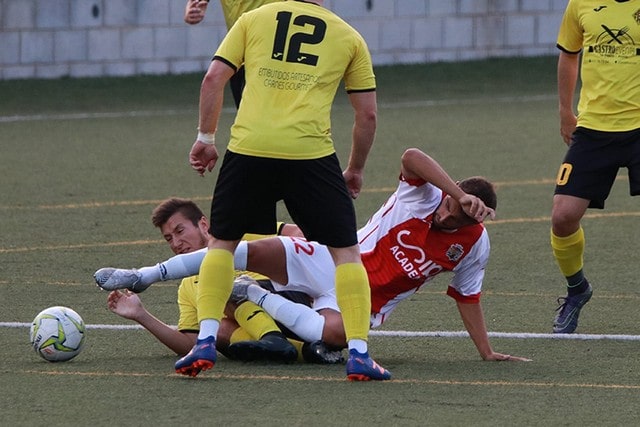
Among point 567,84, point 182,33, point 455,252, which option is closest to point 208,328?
point 455,252

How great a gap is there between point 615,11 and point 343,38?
193cm

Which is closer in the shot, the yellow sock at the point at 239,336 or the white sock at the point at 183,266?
the white sock at the point at 183,266

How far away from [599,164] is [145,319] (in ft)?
7.78

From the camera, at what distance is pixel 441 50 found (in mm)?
21328

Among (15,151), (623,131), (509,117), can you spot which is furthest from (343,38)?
(509,117)

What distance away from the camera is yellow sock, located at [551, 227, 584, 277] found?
7539mm

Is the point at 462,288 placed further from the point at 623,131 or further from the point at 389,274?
the point at 623,131

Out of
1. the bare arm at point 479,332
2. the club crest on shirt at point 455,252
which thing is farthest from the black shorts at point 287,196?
the bare arm at point 479,332

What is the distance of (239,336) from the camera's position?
663cm

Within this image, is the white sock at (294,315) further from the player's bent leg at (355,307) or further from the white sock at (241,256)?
the player's bent leg at (355,307)

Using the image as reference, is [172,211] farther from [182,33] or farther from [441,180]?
[182,33]

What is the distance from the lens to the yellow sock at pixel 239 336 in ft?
21.7

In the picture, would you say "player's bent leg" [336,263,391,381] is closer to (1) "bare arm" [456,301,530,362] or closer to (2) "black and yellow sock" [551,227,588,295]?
(1) "bare arm" [456,301,530,362]

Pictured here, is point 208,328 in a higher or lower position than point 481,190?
lower
